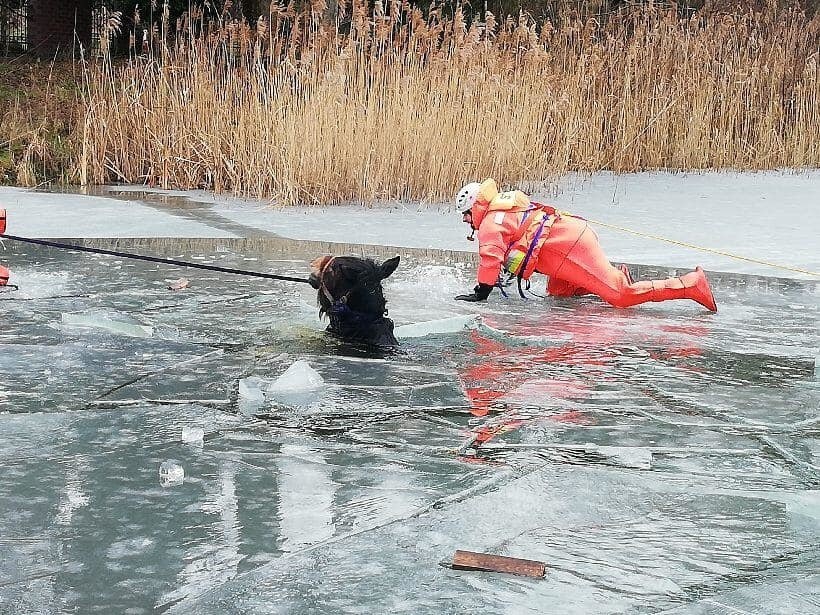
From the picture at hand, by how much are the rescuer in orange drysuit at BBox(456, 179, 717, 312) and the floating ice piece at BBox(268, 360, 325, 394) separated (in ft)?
5.90

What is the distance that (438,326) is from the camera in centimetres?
470

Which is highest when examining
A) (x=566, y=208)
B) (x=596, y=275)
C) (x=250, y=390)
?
(x=566, y=208)

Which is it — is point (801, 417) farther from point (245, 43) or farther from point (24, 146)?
point (24, 146)

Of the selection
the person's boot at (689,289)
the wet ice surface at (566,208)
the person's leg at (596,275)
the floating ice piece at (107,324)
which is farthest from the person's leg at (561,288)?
the floating ice piece at (107,324)

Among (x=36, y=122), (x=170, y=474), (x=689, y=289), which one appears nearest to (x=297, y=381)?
(x=170, y=474)

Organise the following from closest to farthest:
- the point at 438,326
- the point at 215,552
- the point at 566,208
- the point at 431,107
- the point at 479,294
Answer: the point at 215,552
the point at 438,326
the point at 479,294
the point at 431,107
the point at 566,208

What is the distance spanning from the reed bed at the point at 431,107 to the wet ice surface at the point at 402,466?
469cm

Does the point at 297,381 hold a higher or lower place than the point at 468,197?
lower

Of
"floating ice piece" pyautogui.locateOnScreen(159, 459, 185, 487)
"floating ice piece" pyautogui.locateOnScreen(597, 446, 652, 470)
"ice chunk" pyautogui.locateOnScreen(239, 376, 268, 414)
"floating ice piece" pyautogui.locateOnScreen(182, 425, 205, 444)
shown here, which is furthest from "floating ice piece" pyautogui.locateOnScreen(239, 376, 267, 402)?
"floating ice piece" pyautogui.locateOnScreen(597, 446, 652, 470)

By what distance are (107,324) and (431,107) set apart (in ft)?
17.9

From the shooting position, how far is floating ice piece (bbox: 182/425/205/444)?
3.05 meters

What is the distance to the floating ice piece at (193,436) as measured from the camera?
3047mm

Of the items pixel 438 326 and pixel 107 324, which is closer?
pixel 107 324

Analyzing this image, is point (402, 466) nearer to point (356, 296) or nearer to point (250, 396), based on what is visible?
point (250, 396)
